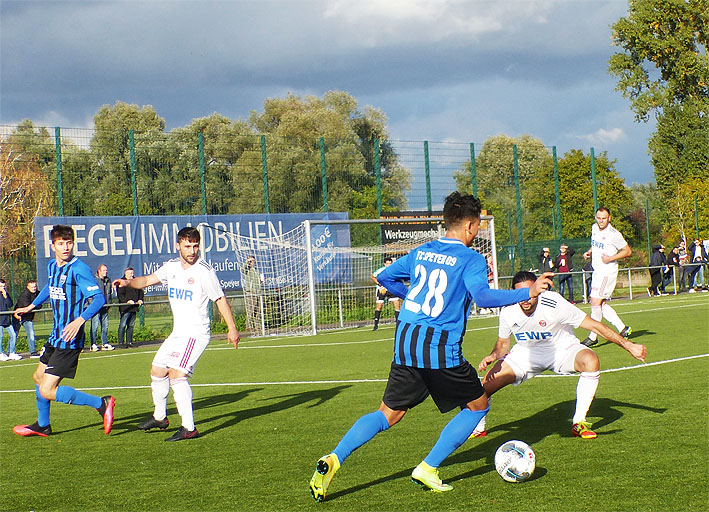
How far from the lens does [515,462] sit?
4.97 m

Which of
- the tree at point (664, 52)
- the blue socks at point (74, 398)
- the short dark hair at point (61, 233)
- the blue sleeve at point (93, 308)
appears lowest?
the blue socks at point (74, 398)

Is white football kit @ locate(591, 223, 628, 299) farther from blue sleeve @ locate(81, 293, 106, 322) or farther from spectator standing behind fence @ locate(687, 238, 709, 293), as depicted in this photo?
spectator standing behind fence @ locate(687, 238, 709, 293)

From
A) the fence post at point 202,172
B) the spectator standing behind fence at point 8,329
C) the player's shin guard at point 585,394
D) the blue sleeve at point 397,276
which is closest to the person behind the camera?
the blue sleeve at point 397,276

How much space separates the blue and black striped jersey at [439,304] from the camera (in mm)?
4734

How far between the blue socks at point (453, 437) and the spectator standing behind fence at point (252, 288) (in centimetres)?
1659

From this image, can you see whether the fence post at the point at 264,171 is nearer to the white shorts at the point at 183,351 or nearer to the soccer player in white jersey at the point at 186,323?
the soccer player in white jersey at the point at 186,323

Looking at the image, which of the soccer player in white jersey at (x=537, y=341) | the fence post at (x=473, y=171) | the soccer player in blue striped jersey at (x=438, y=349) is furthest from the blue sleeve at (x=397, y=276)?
the fence post at (x=473, y=171)

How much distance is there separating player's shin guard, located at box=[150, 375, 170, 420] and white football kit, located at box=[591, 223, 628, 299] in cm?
790

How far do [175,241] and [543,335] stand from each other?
16.5 m

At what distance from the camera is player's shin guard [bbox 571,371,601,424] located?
6203 millimetres

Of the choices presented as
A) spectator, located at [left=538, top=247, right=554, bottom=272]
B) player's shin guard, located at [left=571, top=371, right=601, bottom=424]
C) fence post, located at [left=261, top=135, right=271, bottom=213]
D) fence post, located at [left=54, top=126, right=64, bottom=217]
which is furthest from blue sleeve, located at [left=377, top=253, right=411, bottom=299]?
spectator, located at [left=538, top=247, right=554, bottom=272]

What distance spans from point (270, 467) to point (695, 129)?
4178 centimetres

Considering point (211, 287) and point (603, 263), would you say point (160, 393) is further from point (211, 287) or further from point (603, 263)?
point (603, 263)

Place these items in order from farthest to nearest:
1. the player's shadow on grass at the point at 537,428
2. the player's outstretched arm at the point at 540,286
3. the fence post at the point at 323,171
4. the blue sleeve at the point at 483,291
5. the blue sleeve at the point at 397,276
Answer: the fence post at the point at 323,171 → the player's shadow on grass at the point at 537,428 → the blue sleeve at the point at 397,276 → the blue sleeve at the point at 483,291 → the player's outstretched arm at the point at 540,286
